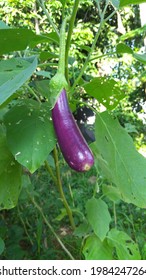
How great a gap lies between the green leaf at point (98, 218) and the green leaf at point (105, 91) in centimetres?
26

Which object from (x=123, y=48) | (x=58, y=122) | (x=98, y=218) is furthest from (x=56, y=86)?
(x=98, y=218)

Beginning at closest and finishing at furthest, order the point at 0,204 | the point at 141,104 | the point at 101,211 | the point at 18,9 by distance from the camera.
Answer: the point at 0,204 → the point at 101,211 → the point at 18,9 → the point at 141,104

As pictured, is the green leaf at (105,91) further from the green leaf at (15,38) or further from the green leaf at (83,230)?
the green leaf at (83,230)

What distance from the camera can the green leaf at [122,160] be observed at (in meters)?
0.60

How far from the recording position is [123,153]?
2.00ft

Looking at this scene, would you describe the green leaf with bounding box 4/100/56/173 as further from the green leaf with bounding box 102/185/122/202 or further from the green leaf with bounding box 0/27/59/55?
the green leaf with bounding box 102/185/122/202

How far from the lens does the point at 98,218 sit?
86cm

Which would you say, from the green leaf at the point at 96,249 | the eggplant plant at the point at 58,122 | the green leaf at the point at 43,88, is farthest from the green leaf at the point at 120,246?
the green leaf at the point at 43,88

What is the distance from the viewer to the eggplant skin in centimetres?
44

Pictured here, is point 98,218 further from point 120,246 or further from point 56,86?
point 56,86

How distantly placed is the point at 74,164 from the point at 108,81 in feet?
0.94

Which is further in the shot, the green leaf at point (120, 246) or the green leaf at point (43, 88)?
the green leaf at point (120, 246)
